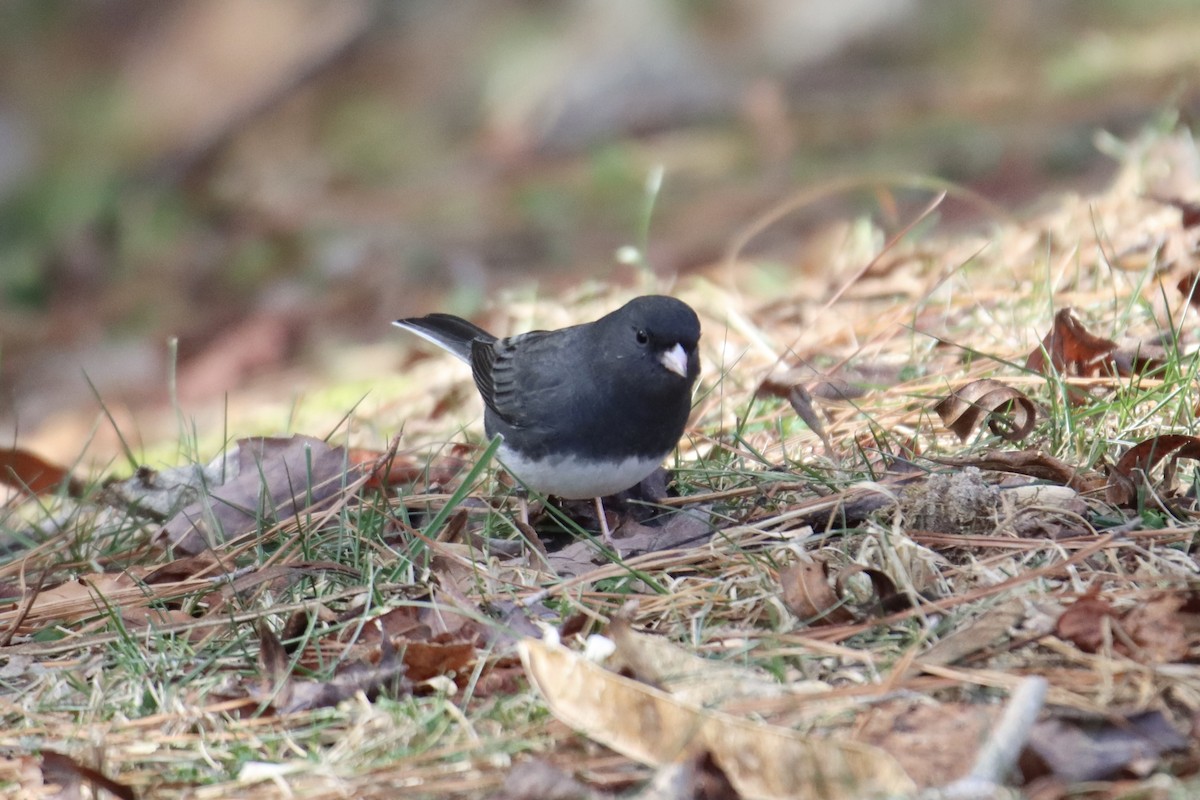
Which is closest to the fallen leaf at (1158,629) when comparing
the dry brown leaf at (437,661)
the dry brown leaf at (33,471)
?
the dry brown leaf at (437,661)

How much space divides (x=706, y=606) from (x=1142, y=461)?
0.95 metres

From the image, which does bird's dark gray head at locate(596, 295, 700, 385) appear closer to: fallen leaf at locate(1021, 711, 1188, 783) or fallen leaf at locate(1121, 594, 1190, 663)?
fallen leaf at locate(1121, 594, 1190, 663)

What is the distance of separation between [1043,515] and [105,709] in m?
1.80

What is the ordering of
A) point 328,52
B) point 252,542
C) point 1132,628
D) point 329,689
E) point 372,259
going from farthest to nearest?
point 328,52 < point 372,259 < point 252,542 < point 329,689 < point 1132,628

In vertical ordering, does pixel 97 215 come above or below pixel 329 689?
above

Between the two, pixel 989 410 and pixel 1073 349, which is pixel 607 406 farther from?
pixel 1073 349

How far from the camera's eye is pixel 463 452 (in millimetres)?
3523

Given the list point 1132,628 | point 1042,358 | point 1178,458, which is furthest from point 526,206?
point 1132,628

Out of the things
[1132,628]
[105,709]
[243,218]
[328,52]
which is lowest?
[1132,628]

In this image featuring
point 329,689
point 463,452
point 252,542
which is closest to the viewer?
point 329,689

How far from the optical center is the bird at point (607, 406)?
2.86 metres

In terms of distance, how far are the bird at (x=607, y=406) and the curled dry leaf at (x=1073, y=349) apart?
89 cm

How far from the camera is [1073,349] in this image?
309 centimetres

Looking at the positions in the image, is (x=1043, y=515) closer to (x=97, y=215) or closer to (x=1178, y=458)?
(x=1178, y=458)
